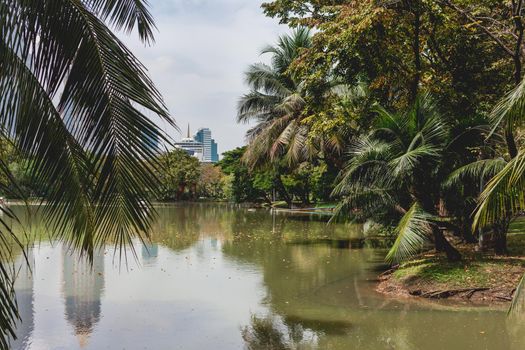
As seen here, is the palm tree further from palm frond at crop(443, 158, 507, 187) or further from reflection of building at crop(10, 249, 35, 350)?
reflection of building at crop(10, 249, 35, 350)

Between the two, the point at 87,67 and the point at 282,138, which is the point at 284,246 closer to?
the point at 282,138

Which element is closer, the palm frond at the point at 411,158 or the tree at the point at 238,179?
the palm frond at the point at 411,158

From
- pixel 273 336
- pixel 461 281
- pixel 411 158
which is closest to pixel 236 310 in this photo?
pixel 273 336

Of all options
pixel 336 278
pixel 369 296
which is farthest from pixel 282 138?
pixel 369 296

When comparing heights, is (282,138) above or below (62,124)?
above

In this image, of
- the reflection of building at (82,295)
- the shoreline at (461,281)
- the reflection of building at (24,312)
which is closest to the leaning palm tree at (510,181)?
the reflection of building at (82,295)

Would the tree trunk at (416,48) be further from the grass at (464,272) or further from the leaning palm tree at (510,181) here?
the leaning palm tree at (510,181)

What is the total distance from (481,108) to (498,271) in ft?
14.6

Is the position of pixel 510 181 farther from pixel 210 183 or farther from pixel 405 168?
pixel 210 183

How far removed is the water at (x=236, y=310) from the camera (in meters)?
5.79

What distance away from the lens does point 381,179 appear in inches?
349

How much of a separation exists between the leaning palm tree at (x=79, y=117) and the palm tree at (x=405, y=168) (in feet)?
20.7

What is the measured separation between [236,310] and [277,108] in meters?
13.1

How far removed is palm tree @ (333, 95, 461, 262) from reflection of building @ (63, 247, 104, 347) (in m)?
4.79
